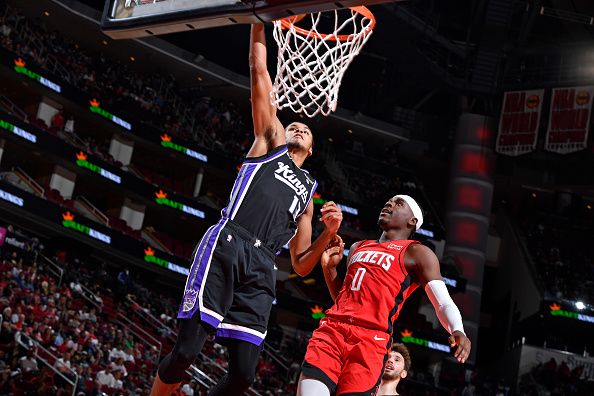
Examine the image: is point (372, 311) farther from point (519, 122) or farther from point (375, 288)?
point (519, 122)

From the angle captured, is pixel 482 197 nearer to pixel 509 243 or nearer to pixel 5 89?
pixel 509 243

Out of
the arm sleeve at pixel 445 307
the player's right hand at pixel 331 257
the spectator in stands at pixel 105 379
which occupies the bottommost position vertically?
the spectator in stands at pixel 105 379

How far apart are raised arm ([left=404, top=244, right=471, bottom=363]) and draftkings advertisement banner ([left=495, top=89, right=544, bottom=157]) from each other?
27825mm

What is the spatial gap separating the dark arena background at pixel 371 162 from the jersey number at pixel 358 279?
17.2m

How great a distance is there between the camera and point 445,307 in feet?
17.2

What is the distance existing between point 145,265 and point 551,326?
586 inches

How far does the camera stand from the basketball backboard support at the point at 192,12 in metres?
5.42

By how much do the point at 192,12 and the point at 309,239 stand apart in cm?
175

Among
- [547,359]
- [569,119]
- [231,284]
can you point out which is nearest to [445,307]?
[231,284]

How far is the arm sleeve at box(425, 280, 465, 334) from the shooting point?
16.9 feet

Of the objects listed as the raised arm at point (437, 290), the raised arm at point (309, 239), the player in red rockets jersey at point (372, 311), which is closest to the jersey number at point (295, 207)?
the raised arm at point (309, 239)

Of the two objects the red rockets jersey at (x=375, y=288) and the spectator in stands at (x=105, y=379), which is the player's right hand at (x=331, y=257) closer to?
the red rockets jersey at (x=375, y=288)

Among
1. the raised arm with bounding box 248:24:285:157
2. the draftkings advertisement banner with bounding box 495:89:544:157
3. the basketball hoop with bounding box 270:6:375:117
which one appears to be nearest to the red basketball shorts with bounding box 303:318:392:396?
the raised arm with bounding box 248:24:285:157

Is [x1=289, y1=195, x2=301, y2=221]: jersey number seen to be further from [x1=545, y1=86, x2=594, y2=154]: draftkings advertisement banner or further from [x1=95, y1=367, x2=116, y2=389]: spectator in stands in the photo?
[x1=545, y1=86, x2=594, y2=154]: draftkings advertisement banner
